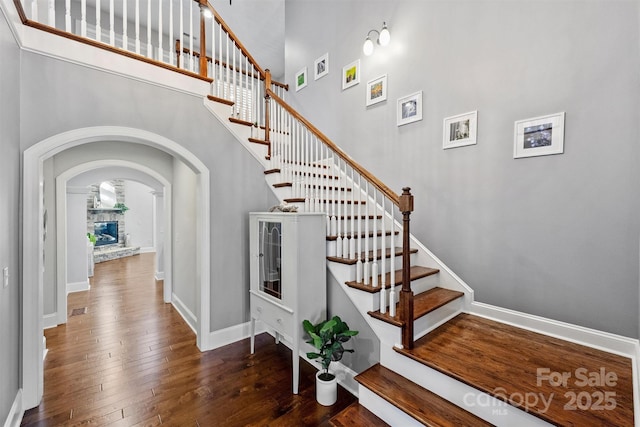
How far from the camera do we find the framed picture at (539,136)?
7.01 ft

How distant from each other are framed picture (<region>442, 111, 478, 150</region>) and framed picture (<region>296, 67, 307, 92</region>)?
8.74 ft

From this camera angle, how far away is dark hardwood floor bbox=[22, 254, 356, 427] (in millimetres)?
1977

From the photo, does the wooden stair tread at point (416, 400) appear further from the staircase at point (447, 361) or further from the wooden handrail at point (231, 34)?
the wooden handrail at point (231, 34)

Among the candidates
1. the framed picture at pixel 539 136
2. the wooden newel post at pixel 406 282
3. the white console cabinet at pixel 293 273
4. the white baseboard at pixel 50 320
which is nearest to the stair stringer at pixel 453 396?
the wooden newel post at pixel 406 282

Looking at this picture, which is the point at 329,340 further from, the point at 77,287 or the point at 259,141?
the point at 77,287

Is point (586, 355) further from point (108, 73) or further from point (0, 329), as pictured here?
point (108, 73)

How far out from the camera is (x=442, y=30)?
2.83 metres

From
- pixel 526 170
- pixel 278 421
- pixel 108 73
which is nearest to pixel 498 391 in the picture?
pixel 278 421

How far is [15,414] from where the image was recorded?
1.84 metres

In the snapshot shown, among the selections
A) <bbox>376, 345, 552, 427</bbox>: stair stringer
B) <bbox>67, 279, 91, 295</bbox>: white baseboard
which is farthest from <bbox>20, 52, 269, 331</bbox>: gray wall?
<bbox>67, 279, 91, 295</bbox>: white baseboard

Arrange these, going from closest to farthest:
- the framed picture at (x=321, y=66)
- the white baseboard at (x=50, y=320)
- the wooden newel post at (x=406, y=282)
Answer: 1. the wooden newel post at (x=406, y=282)
2. the white baseboard at (x=50, y=320)
3. the framed picture at (x=321, y=66)

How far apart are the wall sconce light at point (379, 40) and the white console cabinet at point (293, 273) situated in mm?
2238

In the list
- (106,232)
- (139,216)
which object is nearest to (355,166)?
(106,232)

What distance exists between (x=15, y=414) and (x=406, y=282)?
282cm
